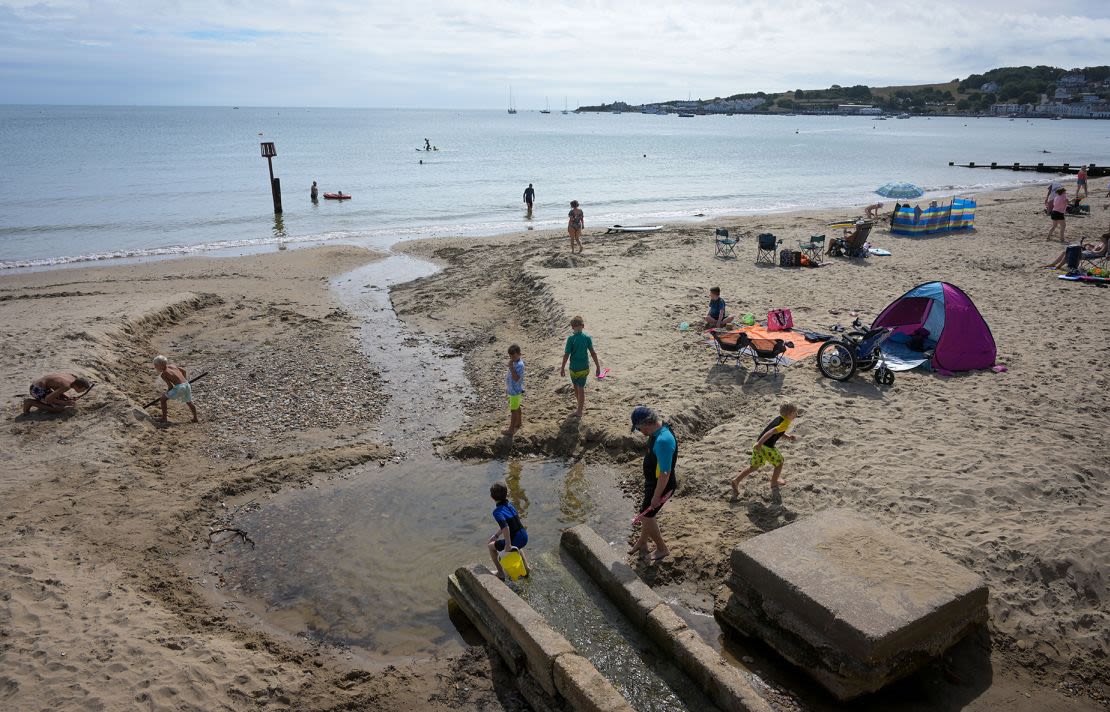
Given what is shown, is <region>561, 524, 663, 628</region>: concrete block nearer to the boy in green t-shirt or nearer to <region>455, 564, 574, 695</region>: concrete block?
<region>455, 564, 574, 695</region>: concrete block

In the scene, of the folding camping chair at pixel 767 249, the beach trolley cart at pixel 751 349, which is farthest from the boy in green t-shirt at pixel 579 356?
the folding camping chair at pixel 767 249

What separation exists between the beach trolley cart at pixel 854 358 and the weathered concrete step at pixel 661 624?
18.3 ft

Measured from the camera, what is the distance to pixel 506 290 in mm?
18031

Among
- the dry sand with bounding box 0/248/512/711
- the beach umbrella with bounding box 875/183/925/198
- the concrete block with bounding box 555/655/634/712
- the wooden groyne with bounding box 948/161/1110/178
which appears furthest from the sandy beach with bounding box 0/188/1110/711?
the wooden groyne with bounding box 948/161/1110/178

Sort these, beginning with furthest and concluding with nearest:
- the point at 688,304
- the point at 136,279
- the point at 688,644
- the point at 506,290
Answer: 1. the point at 136,279
2. the point at 506,290
3. the point at 688,304
4. the point at 688,644

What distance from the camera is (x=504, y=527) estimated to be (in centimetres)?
656

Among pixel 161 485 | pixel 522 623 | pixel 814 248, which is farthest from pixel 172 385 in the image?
pixel 814 248

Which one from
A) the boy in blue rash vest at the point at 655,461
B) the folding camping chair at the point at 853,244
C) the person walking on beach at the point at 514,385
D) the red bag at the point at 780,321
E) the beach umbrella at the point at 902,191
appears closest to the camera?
the boy in blue rash vest at the point at 655,461

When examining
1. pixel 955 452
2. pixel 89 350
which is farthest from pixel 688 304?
pixel 89 350

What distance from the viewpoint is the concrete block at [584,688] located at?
474 centimetres

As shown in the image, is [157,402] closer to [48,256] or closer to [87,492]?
[87,492]

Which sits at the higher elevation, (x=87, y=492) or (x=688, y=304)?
(x=688, y=304)

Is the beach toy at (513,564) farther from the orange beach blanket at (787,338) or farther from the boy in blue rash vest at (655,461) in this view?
the orange beach blanket at (787,338)

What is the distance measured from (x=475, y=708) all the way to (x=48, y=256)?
27.1 meters
